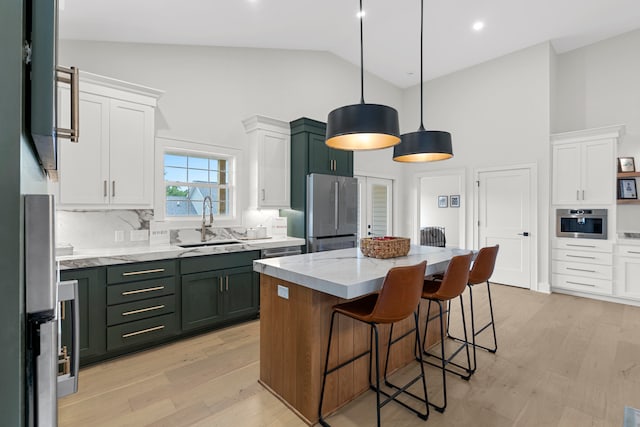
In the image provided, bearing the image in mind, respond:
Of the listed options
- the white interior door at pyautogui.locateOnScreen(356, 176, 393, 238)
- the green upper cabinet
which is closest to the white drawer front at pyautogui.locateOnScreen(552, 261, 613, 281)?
the white interior door at pyautogui.locateOnScreen(356, 176, 393, 238)

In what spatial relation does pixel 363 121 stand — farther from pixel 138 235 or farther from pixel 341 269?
pixel 138 235

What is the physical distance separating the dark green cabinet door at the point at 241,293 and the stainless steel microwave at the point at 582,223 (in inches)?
192

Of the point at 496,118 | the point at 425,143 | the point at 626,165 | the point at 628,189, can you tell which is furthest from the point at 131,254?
the point at 626,165

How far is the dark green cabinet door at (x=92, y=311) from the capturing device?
2.57 metres

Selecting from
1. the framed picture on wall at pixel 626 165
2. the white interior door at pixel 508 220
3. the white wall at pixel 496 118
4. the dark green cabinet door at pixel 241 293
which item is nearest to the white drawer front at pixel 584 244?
the white wall at pixel 496 118

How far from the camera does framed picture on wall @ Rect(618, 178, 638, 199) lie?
4.62 m

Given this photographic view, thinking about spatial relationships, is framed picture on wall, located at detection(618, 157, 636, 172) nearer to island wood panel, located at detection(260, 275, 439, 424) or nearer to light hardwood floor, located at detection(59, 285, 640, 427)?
light hardwood floor, located at detection(59, 285, 640, 427)

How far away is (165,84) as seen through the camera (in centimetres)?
371

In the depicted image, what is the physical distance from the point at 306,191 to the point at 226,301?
1.76m

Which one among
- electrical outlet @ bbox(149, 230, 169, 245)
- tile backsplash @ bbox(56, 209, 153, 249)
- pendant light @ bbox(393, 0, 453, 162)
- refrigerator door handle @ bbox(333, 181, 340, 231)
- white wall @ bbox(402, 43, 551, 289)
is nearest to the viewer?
pendant light @ bbox(393, 0, 453, 162)

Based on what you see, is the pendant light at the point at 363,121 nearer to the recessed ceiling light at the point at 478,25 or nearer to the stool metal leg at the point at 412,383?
the stool metal leg at the point at 412,383

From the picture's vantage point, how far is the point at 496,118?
565 cm

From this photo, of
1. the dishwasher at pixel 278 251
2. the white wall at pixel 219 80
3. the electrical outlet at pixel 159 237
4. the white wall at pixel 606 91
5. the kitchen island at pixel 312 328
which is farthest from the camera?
the white wall at pixel 606 91

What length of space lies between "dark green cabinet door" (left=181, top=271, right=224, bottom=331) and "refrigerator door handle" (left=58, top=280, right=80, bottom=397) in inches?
84.2
